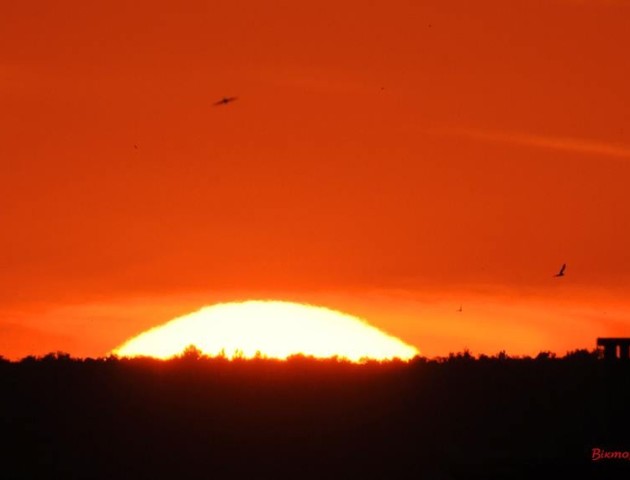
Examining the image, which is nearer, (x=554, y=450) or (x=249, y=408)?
(x=554, y=450)

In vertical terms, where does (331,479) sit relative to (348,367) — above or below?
below

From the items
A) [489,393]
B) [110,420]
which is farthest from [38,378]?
[489,393]

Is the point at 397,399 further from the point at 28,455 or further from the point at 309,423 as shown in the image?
the point at 28,455
